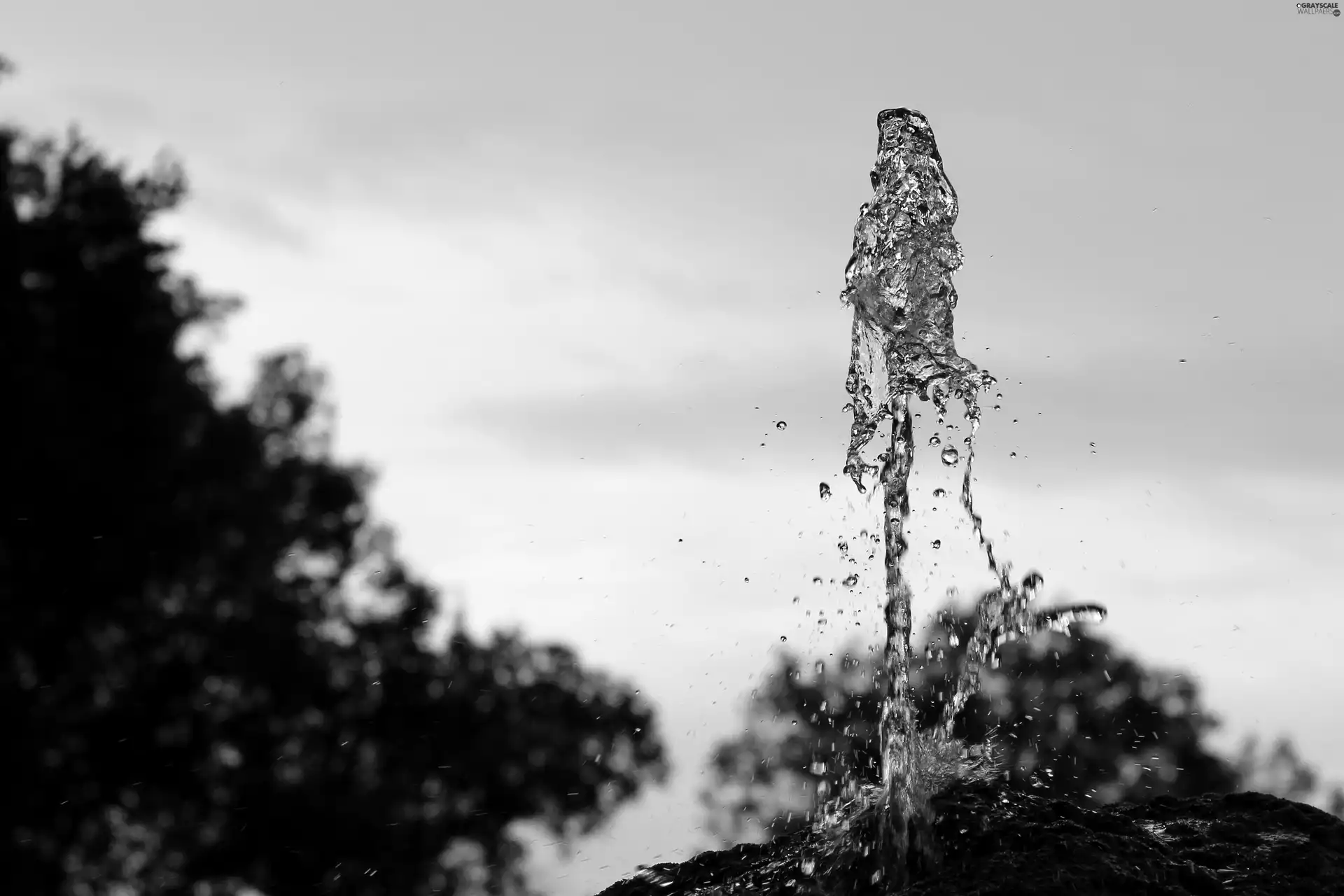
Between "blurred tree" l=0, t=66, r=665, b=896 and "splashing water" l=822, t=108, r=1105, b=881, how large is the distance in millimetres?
14823

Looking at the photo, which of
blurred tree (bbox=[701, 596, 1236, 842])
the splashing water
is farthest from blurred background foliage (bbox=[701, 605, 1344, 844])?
the splashing water

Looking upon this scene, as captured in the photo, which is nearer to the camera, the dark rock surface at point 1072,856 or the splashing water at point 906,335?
the dark rock surface at point 1072,856

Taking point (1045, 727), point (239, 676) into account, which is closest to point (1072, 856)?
point (239, 676)

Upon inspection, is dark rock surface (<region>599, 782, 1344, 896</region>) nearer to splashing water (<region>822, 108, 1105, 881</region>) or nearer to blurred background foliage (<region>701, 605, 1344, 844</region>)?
splashing water (<region>822, 108, 1105, 881</region>)

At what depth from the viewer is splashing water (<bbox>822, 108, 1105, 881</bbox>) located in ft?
22.2

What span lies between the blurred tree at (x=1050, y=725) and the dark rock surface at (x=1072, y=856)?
62.3ft

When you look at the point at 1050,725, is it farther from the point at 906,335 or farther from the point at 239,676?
the point at 906,335

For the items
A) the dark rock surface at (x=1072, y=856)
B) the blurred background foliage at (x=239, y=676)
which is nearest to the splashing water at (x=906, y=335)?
the dark rock surface at (x=1072, y=856)

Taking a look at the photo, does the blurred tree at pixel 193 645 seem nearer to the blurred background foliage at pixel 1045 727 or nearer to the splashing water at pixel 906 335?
the blurred background foliage at pixel 1045 727

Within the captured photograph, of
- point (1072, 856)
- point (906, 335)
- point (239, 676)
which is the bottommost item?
point (1072, 856)

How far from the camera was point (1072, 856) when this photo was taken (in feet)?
14.2

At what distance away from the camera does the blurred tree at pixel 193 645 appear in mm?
18547

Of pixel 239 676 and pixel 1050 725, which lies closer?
pixel 239 676

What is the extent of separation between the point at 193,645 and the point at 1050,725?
16.0 meters
